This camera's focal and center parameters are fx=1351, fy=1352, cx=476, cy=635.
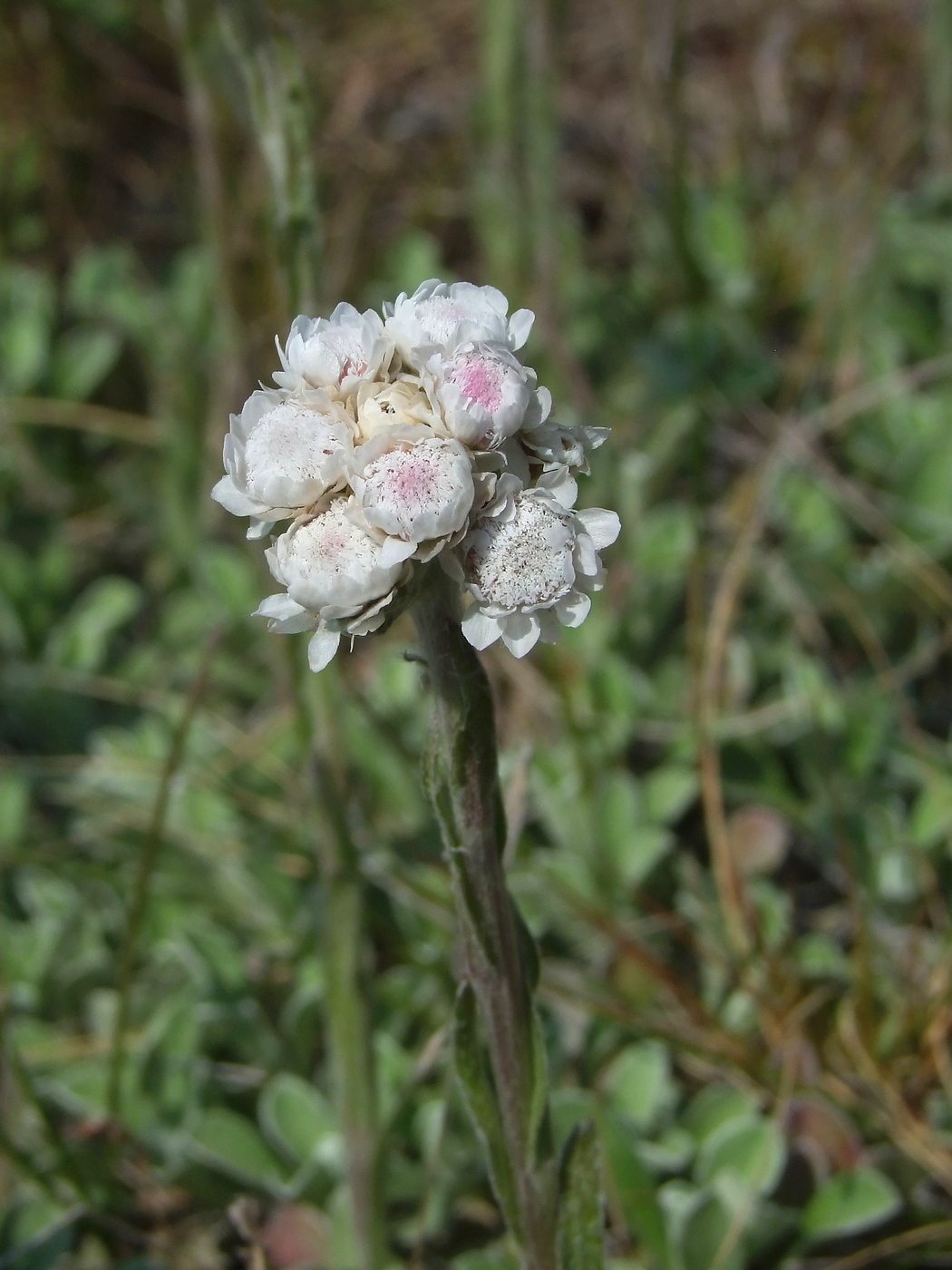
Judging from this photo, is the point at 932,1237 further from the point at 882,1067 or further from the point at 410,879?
the point at 410,879

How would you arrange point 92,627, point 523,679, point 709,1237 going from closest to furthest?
point 709,1237
point 523,679
point 92,627

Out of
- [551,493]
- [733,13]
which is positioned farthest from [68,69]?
[551,493]

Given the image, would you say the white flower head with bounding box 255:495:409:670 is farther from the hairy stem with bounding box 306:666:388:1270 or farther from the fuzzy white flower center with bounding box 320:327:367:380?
the hairy stem with bounding box 306:666:388:1270

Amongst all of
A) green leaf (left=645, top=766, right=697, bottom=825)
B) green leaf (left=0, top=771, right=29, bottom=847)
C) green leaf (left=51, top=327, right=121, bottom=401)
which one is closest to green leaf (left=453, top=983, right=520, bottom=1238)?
green leaf (left=645, top=766, right=697, bottom=825)

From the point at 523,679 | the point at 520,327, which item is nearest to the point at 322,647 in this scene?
the point at 520,327

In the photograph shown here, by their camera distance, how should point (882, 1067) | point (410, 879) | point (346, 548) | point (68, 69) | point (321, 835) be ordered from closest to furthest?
1. point (346, 548)
2. point (321, 835)
3. point (882, 1067)
4. point (410, 879)
5. point (68, 69)

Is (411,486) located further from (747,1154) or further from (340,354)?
(747,1154)
